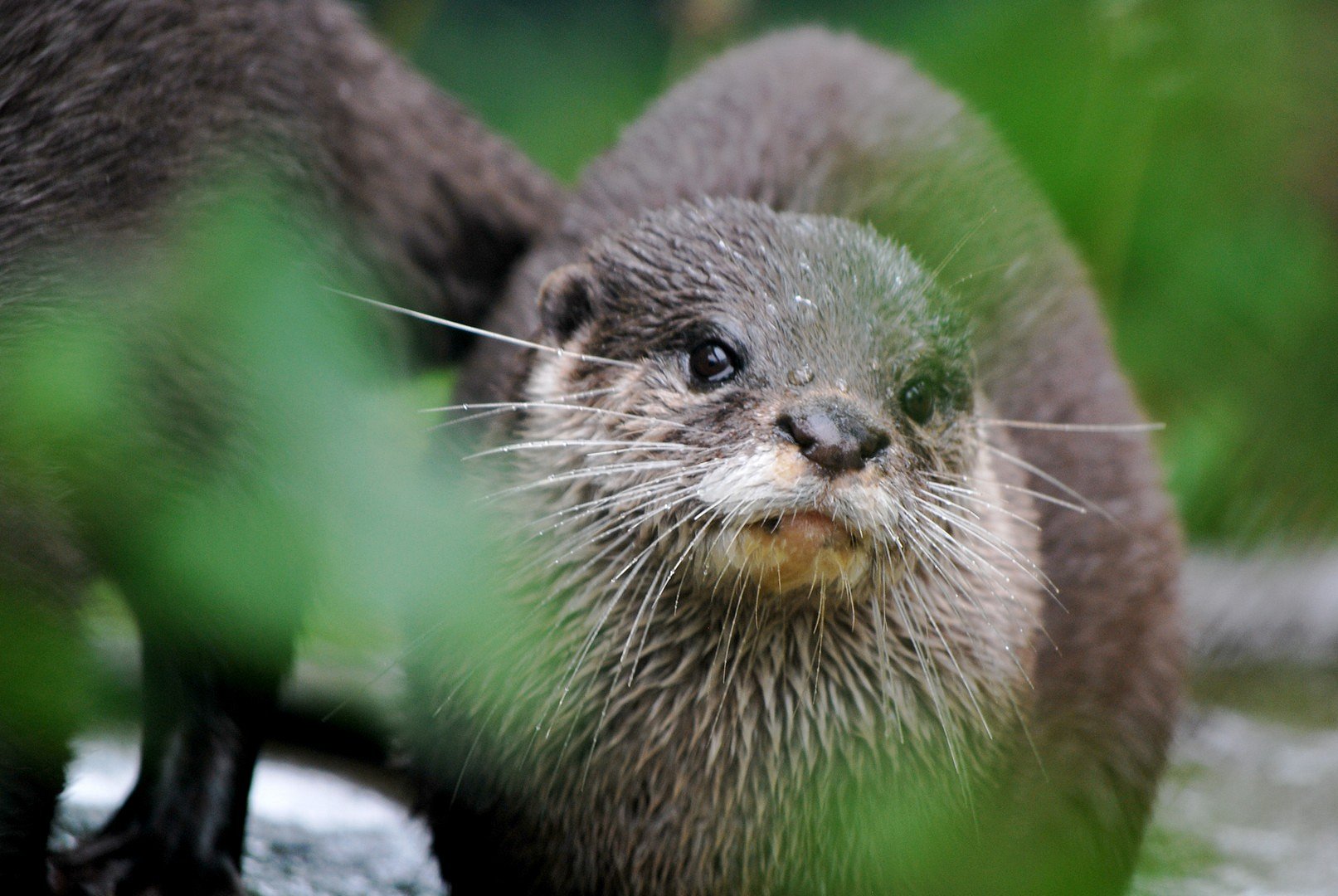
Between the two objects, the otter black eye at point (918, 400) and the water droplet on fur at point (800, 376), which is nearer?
the water droplet on fur at point (800, 376)

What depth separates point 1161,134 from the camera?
10.1ft

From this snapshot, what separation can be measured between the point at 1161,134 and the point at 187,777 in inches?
81.7

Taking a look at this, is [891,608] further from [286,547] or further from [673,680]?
[286,547]

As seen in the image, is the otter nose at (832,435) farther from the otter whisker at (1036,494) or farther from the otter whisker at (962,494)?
the otter whisker at (1036,494)

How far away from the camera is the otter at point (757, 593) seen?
1.85 meters

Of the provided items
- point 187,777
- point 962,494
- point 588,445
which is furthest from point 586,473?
point 187,777

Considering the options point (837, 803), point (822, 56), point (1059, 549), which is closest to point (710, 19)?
point (822, 56)

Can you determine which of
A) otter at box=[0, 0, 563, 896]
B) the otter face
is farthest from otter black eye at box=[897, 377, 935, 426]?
otter at box=[0, 0, 563, 896]

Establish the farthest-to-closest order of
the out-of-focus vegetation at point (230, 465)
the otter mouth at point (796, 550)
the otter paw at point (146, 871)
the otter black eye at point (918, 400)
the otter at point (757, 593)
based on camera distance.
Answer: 1. the otter paw at point (146, 871)
2. the otter black eye at point (918, 400)
3. the otter at point (757, 593)
4. the otter mouth at point (796, 550)
5. the out-of-focus vegetation at point (230, 465)

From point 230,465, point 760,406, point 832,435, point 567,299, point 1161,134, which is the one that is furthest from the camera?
point 1161,134

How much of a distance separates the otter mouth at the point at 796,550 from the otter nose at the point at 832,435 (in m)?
0.06

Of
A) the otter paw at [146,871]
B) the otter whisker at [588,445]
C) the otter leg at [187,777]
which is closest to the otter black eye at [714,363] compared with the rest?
Answer: the otter whisker at [588,445]

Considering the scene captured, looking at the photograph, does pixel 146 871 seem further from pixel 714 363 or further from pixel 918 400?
pixel 918 400

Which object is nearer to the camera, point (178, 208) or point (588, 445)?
point (588, 445)
